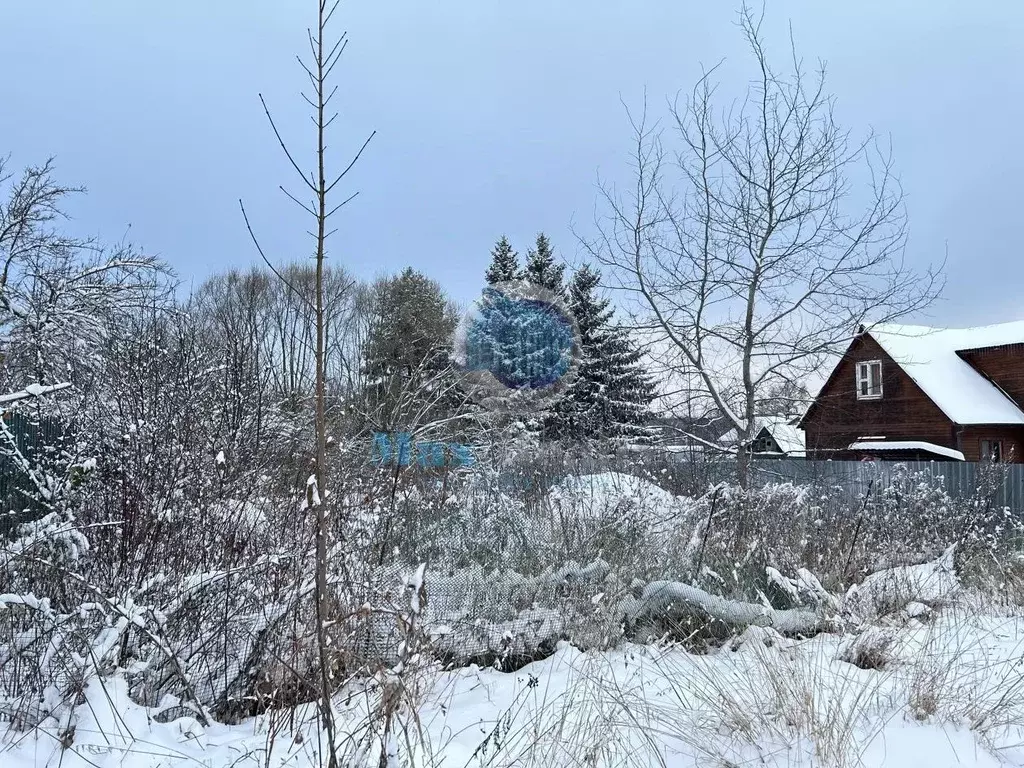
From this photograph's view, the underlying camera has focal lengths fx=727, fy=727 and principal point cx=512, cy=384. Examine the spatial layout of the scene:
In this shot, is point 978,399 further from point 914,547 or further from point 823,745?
point 823,745

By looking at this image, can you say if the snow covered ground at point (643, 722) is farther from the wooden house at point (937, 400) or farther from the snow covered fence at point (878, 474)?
the wooden house at point (937, 400)

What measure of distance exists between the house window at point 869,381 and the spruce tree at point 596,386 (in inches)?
261

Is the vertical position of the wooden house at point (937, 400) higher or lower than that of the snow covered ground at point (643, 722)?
higher

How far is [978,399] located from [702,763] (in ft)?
65.1

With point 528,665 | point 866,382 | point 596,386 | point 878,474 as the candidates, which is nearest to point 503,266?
point 596,386

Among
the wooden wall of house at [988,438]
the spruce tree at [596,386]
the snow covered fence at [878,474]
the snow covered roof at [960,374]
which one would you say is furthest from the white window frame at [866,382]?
the snow covered fence at [878,474]

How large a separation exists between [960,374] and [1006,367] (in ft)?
3.45

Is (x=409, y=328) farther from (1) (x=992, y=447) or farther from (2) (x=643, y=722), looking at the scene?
(2) (x=643, y=722)

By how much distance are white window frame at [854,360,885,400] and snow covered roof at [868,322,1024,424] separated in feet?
3.20

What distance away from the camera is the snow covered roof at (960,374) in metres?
18.4

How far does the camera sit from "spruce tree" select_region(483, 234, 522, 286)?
27141 millimetres

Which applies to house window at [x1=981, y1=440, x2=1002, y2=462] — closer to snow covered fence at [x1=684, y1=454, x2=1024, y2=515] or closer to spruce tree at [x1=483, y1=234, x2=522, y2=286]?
snow covered fence at [x1=684, y1=454, x2=1024, y2=515]

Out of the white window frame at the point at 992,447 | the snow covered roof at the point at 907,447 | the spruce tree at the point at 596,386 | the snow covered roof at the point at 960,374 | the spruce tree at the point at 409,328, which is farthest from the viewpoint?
the spruce tree at the point at 409,328

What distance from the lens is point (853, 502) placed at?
29.0 feet
